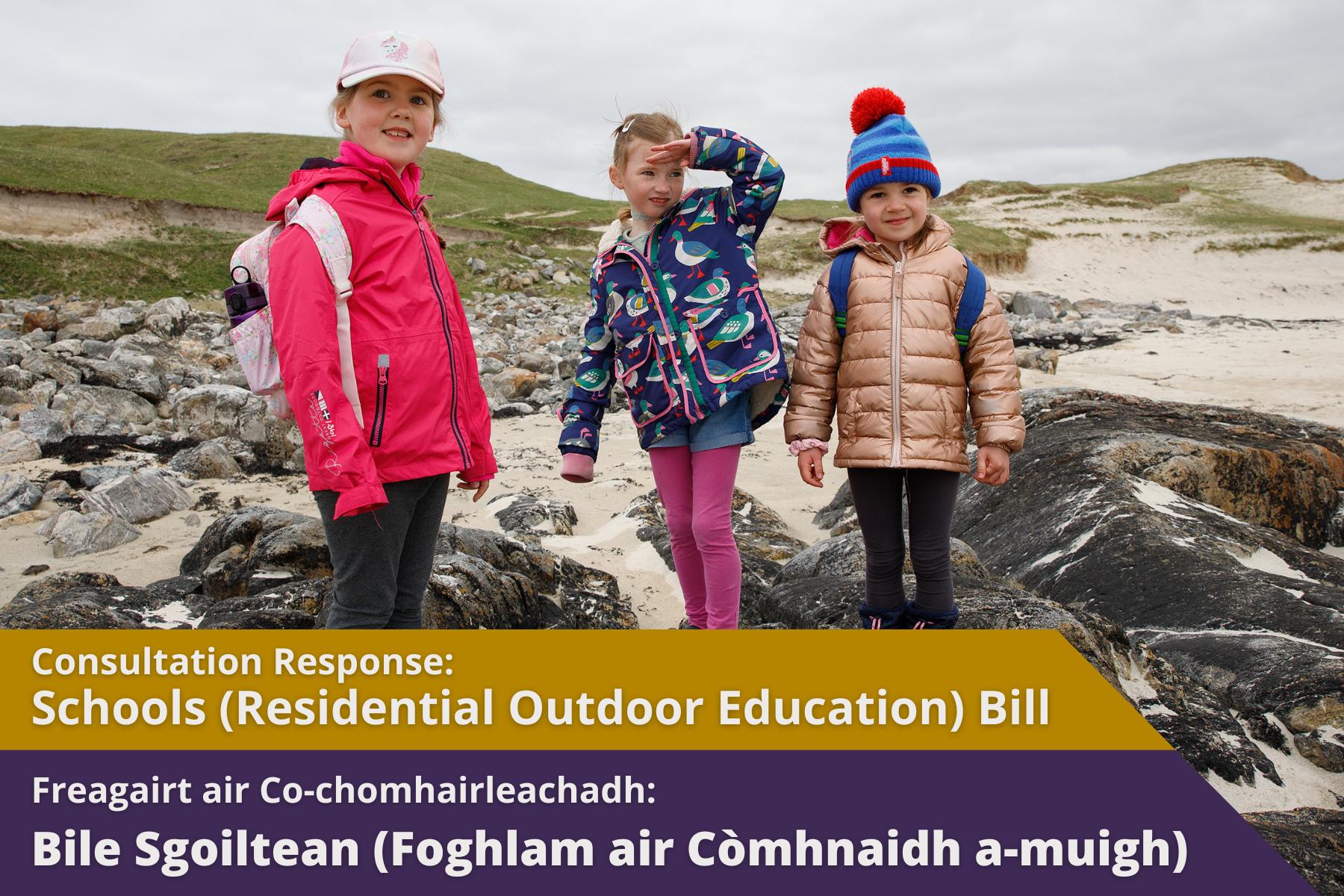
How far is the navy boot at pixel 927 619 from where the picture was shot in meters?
3.16

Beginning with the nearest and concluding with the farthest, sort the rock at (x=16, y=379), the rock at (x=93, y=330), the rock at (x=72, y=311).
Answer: the rock at (x=16, y=379)
the rock at (x=93, y=330)
the rock at (x=72, y=311)

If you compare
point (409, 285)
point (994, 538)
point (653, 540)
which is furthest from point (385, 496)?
point (994, 538)

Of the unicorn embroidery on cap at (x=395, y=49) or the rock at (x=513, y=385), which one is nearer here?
the unicorn embroidery on cap at (x=395, y=49)

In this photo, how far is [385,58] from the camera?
2.60 m

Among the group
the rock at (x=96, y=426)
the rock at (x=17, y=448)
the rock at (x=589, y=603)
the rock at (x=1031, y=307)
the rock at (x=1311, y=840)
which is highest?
the rock at (x=1031, y=307)

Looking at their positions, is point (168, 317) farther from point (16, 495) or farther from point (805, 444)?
point (805, 444)

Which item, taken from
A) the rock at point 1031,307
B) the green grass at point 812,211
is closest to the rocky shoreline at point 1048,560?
the rock at point 1031,307

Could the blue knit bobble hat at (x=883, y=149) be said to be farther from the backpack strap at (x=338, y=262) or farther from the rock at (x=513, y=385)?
the rock at (x=513, y=385)

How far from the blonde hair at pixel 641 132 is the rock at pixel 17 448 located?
589 cm

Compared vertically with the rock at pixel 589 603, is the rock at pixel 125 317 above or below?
above

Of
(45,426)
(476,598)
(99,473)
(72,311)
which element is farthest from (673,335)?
(72,311)

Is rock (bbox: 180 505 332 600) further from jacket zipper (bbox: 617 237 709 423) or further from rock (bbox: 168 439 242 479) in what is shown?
rock (bbox: 168 439 242 479)

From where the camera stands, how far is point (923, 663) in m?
2.31

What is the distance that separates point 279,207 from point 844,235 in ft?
5.90
